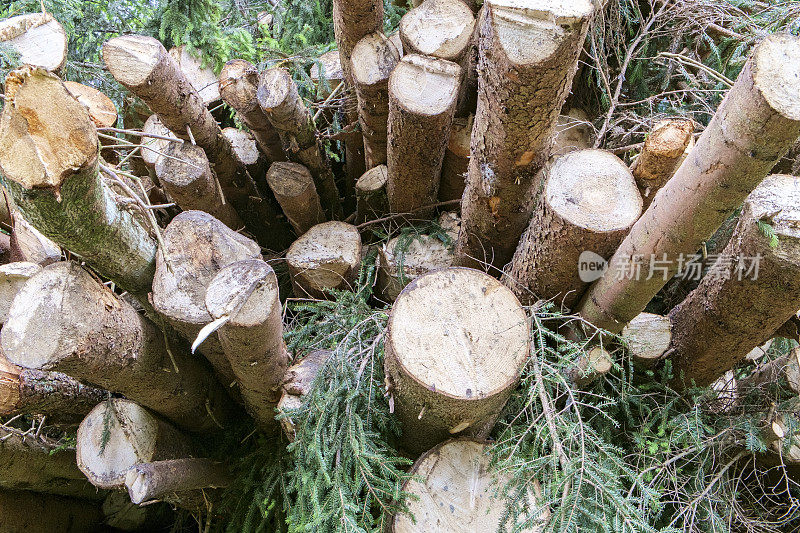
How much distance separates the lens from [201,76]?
2969mm

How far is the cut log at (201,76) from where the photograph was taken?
2.95 m

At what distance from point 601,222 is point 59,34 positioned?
220cm

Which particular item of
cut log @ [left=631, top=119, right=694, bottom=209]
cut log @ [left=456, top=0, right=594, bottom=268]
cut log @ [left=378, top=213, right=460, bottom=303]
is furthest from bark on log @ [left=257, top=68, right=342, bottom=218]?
cut log @ [left=631, top=119, right=694, bottom=209]

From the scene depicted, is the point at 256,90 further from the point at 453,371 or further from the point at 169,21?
the point at 453,371

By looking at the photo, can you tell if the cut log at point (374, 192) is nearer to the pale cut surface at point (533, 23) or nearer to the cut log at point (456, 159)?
the cut log at point (456, 159)

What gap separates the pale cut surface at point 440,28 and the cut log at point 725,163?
113cm

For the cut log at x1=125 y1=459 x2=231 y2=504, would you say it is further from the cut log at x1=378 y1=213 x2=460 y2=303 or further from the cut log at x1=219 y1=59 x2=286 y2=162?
the cut log at x1=219 y1=59 x2=286 y2=162

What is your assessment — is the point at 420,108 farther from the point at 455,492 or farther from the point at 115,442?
the point at 115,442

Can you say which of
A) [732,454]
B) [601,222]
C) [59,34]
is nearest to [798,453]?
[732,454]

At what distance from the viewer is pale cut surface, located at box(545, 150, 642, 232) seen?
1.68 meters

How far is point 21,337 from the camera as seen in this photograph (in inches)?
56.7

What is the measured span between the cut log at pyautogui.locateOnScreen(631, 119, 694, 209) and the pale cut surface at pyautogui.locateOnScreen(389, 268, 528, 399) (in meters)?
0.62

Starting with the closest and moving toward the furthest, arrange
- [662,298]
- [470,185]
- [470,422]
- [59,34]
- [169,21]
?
[470,422] → [470,185] → [59,34] → [662,298] → [169,21]

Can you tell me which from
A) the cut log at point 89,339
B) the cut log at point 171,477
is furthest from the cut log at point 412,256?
the cut log at point 171,477
